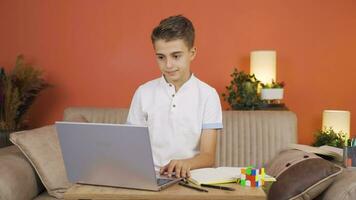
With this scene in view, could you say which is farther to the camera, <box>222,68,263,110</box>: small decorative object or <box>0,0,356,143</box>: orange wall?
<box>0,0,356,143</box>: orange wall

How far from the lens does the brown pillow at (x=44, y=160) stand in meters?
2.43

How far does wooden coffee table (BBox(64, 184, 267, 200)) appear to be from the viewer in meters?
1.26

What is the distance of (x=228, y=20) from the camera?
3.67 m

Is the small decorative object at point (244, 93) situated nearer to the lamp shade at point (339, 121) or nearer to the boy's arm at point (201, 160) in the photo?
the lamp shade at point (339, 121)

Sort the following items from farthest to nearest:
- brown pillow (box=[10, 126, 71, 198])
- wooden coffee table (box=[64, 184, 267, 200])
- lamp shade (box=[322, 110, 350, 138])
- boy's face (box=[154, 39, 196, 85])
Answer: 1. lamp shade (box=[322, 110, 350, 138])
2. brown pillow (box=[10, 126, 71, 198])
3. boy's face (box=[154, 39, 196, 85])
4. wooden coffee table (box=[64, 184, 267, 200])

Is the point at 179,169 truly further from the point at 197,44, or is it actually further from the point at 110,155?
the point at 197,44

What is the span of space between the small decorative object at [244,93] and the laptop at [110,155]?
1904mm

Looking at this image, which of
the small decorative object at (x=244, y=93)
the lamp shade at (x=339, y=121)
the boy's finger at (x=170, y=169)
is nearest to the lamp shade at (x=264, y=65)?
the small decorative object at (x=244, y=93)

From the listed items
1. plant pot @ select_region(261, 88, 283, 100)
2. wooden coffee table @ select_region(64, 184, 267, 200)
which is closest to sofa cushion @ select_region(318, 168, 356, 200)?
wooden coffee table @ select_region(64, 184, 267, 200)

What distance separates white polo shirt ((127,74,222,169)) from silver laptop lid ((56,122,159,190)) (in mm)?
573

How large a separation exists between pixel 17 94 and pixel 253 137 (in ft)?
5.45

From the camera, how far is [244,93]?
10.7ft

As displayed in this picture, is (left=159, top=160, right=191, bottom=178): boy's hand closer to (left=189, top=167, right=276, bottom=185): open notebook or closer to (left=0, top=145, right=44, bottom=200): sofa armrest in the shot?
(left=189, top=167, right=276, bottom=185): open notebook

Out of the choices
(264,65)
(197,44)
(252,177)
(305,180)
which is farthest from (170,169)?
(197,44)
